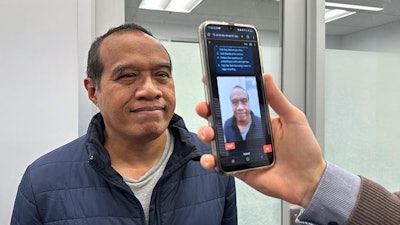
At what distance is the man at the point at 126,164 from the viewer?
91 cm

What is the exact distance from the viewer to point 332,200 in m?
0.62

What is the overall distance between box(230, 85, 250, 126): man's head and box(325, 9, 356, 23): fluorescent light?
1.09m

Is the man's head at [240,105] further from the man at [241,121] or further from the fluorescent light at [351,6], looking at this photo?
the fluorescent light at [351,6]

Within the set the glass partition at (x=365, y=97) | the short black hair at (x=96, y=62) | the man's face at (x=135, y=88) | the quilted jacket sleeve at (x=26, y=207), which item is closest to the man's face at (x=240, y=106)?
the man's face at (x=135, y=88)

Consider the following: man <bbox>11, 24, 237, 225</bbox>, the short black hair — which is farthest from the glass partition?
→ the short black hair

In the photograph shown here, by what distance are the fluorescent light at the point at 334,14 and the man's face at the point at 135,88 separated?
2.91 ft

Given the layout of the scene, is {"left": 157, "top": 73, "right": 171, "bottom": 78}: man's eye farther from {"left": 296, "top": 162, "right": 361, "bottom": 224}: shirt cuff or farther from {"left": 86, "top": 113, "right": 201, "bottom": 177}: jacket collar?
{"left": 296, "top": 162, "right": 361, "bottom": 224}: shirt cuff

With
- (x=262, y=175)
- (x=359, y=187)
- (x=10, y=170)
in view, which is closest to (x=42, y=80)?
(x=10, y=170)

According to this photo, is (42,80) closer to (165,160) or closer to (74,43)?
(74,43)

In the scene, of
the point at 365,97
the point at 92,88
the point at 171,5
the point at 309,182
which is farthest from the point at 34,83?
the point at 365,97

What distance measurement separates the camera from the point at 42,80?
112cm

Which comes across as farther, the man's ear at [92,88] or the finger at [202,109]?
the man's ear at [92,88]

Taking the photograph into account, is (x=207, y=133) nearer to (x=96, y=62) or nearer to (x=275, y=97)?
(x=275, y=97)

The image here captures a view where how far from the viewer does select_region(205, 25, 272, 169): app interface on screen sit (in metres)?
0.61
